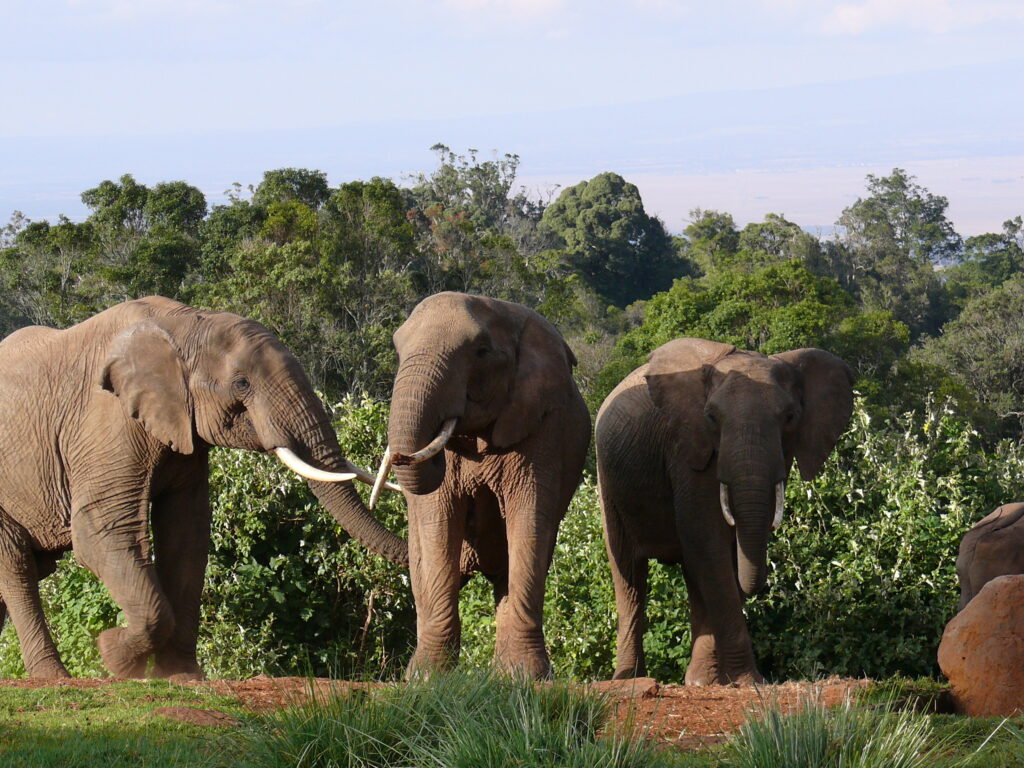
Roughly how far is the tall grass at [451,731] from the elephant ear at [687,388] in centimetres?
352

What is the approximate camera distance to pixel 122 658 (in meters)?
8.18

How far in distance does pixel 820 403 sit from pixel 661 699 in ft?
11.5

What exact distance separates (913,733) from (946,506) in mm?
6614

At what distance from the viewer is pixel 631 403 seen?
10.3m

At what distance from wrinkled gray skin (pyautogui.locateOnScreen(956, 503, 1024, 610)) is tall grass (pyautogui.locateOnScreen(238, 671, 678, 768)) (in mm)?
4165

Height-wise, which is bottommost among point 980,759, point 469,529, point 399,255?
point 980,759

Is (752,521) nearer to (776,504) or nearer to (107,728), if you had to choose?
(776,504)

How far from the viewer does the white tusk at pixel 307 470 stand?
789 centimetres

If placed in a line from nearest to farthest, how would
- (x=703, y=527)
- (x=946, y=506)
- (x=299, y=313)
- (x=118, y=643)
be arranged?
(x=118, y=643) → (x=703, y=527) → (x=946, y=506) → (x=299, y=313)

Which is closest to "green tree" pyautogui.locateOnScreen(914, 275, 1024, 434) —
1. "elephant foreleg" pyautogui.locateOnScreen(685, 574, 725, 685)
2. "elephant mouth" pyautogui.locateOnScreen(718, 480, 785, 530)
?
"elephant foreleg" pyautogui.locateOnScreen(685, 574, 725, 685)

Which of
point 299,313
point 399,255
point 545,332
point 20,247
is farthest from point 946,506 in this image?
point 20,247

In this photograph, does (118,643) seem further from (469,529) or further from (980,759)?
(980,759)

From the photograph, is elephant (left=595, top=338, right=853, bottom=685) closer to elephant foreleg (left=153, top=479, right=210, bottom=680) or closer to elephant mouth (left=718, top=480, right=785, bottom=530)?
elephant mouth (left=718, top=480, right=785, bottom=530)

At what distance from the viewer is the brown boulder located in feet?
23.4
